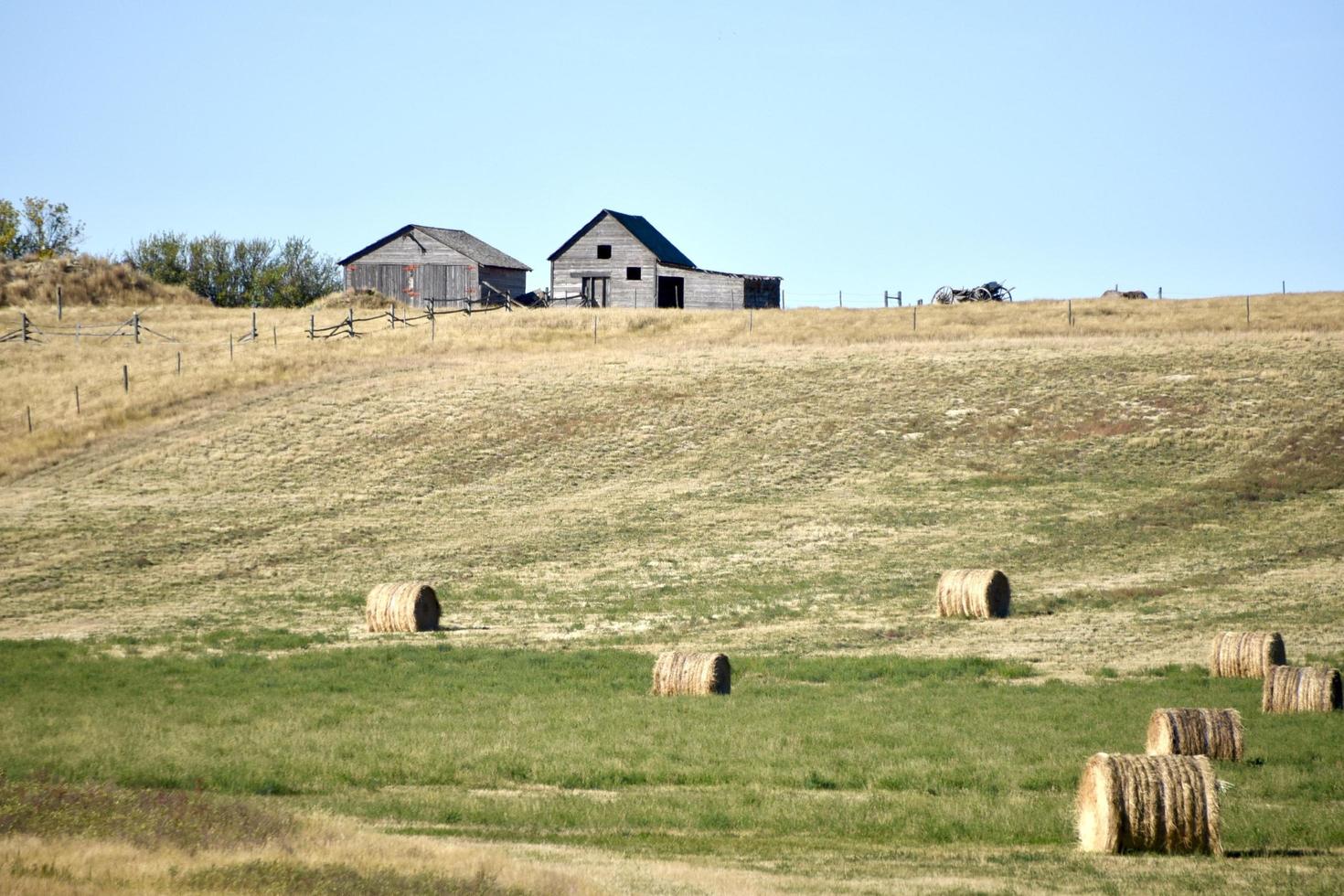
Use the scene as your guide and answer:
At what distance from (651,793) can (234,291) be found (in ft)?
399

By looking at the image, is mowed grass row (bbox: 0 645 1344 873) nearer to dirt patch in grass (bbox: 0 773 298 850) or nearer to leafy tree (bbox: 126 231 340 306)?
dirt patch in grass (bbox: 0 773 298 850)

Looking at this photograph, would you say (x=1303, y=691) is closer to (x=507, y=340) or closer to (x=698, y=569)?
(x=698, y=569)

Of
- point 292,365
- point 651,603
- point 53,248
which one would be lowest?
point 651,603

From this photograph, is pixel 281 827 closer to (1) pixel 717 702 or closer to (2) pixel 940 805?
(2) pixel 940 805

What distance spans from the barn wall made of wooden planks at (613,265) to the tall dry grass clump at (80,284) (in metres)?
25.9

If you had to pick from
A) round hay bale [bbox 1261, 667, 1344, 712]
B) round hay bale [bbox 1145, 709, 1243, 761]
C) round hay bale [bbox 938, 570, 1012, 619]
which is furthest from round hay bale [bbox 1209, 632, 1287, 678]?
round hay bale [bbox 938, 570, 1012, 619]

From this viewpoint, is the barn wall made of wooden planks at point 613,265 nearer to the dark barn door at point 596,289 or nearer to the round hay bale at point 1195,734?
the dark barn door at point 596,289

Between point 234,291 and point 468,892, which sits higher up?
point 234,291

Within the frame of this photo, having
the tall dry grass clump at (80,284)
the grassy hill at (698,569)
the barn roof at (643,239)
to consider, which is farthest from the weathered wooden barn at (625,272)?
the tall dry grass clump at (80,284)

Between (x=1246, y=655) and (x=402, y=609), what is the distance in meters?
15.8

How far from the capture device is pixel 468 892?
10836 millimetres

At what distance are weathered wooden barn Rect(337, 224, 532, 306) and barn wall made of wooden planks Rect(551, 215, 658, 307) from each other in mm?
4127

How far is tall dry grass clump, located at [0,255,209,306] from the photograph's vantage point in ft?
309

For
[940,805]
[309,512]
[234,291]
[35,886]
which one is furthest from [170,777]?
[234,291]
